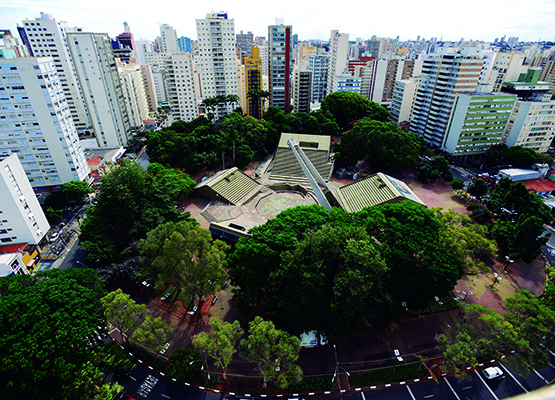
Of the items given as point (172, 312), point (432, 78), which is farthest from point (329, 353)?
point (432, 78)

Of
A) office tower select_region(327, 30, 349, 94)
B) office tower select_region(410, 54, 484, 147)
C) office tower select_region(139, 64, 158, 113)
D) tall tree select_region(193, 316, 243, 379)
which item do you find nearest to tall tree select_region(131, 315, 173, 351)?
tall tree select_region(193, 316, 243, 379)

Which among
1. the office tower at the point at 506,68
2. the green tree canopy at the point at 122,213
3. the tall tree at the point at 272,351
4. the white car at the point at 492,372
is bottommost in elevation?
the white car at the point at 492,372

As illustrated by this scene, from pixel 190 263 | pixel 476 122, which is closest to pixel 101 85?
pixel 190 263

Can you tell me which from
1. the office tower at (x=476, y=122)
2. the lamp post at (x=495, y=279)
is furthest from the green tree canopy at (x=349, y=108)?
the lamp post at (x=495, y=279)

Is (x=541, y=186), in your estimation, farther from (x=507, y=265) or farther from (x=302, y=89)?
(x=302, y=89)

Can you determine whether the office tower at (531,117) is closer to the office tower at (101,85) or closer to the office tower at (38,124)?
the office tower at (38,124)

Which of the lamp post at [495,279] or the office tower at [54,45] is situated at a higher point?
the office tower at [54,45]

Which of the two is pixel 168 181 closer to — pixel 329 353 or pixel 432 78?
pixel 329 353
